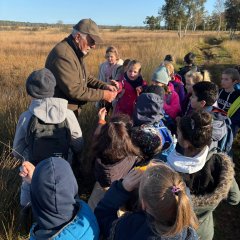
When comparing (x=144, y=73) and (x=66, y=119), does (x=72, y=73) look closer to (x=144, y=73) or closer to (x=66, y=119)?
(x=66, y=119)

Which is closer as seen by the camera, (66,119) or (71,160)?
(66,119)

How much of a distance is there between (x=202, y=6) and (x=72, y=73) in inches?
1665

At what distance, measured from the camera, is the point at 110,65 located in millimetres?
6285

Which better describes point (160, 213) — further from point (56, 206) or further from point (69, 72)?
point (69, 72)

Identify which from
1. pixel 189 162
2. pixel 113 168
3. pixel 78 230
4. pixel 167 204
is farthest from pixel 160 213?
pixel 113 168

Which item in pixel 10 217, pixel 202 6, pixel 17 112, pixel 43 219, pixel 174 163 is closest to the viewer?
pixel 43 219

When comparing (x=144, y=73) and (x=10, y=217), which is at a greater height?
(x=144, y=73)

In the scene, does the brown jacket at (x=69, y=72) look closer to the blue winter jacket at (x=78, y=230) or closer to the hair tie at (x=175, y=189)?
the blue winter jacket at (x=78, y=230)

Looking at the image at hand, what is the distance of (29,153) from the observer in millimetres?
A: 2842

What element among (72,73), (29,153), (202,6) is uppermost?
(202,6)

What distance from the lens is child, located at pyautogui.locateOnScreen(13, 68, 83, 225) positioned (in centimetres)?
264

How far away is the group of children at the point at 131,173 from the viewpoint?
1.55 m

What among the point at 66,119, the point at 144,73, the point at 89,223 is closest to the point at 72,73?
the point at 66,119

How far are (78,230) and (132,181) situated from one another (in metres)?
0.43
